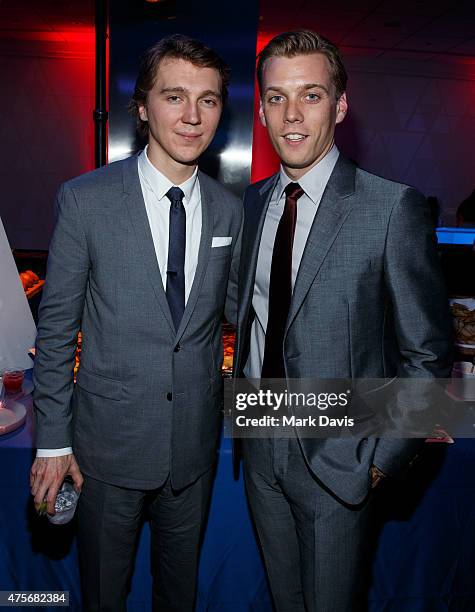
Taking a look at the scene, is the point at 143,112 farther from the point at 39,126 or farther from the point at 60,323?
the point at 39,126

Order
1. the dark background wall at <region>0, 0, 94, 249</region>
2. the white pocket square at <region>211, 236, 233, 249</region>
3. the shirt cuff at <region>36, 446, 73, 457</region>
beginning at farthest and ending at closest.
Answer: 1. the dark background wall at <region>0, 0, 94, 249</region>
2. the white pocket square at <region>211, 236, 233, 249</region>
3. the shirt cuff at <region>36, 446, 73, 457</region>

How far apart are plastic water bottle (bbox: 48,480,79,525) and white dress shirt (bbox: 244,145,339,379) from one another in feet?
2.08

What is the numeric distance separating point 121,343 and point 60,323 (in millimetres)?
177

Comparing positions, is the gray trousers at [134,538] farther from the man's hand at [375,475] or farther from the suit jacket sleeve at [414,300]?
the suit jacket sleeve at [414,300]

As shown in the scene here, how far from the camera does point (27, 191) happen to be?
30.4 feet

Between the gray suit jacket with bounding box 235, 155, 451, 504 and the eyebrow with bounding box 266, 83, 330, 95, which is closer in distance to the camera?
the gray suit jacket with bounding box 235, 155, 451, 504

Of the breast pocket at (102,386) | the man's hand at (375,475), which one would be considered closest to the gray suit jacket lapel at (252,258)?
the breast pocket at (102,386)

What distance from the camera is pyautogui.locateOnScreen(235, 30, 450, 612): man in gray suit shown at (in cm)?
144

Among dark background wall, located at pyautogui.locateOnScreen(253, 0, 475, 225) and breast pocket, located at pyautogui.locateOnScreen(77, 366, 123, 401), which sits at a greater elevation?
dark background wall, located at pyautogui.locateOnScreen(253, 0, 475, 225)

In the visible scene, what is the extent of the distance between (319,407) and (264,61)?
104 cm

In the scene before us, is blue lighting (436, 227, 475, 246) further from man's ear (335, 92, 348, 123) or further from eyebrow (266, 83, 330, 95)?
eyebrow (266, 83, 330, 95)

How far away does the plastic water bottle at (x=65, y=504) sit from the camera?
4.94 feet

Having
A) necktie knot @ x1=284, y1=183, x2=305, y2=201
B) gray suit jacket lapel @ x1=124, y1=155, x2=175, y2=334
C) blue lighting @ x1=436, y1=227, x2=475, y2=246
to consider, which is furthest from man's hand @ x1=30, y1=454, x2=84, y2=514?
blue lighting @ x1=436, y1=227, x2=475, y2=246

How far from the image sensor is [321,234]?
1465mm
